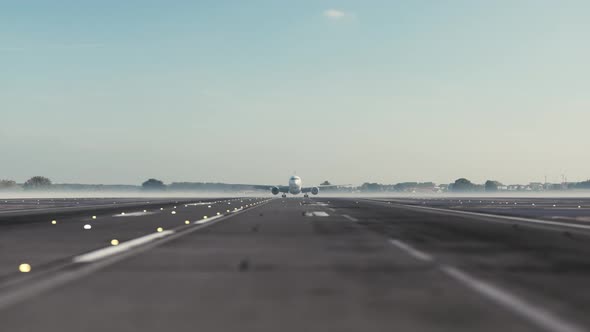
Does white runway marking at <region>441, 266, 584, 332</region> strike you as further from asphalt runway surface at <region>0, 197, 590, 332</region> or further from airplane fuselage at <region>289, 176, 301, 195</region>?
airplane fuselage at <region>289, 176, 301, 195</region>

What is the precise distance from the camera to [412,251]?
596 inches

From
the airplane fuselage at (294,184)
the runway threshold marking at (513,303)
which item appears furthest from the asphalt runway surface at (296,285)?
the airplane fuselage at (294,184)

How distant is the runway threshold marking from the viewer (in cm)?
688

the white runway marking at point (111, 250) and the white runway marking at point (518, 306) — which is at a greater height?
the white runway marking at point (111, 250)

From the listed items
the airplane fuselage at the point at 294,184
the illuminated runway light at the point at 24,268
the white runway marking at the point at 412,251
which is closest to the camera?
the illuminated runway light at the point at 24,268

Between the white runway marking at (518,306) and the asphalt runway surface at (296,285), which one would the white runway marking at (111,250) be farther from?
the white runway marking at (518,306)

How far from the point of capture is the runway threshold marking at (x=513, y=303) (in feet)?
22.6

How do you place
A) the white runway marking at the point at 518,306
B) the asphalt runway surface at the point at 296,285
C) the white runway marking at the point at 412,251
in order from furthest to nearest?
the white runway marking at the point at 412,251, the asphalt runway surface at the point at 296,285, the white runway marking at the point at 518,306

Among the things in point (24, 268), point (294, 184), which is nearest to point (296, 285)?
point (24, 268)

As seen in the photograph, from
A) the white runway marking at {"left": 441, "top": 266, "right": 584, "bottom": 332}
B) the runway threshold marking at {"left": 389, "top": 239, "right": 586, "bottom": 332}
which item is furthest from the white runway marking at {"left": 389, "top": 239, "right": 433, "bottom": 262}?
the white runway marking at {"left": 441, "top": 266, "right": 584, "bottom": 332}

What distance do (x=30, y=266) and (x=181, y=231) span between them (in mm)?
10519

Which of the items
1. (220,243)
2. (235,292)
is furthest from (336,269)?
(220,243)

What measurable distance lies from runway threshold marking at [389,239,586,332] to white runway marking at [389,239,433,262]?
1.31 meters

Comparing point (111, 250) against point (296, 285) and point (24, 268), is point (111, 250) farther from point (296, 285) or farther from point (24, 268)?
point (296, 285)
